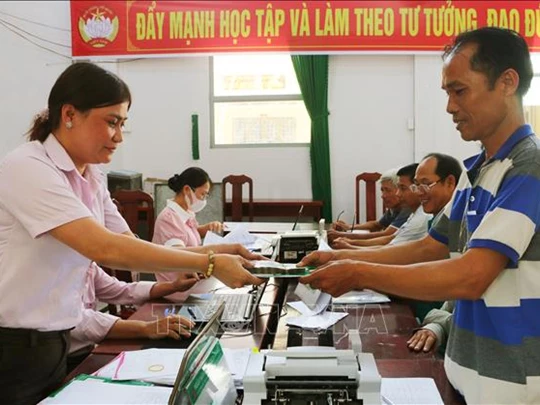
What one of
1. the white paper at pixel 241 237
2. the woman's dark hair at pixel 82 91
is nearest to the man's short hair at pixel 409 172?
the white paper at pixel 241 237

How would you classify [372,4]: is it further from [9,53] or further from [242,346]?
[242,346]

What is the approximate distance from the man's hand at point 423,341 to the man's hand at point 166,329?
26.8 inches

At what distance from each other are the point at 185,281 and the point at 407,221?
1564 mm

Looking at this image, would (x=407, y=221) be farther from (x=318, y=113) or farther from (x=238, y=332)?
(x=318, y=113)

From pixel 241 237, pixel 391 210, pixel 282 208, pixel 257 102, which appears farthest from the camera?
pixel 257 102

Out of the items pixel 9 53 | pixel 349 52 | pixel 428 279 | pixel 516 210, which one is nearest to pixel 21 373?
pixel 428 279

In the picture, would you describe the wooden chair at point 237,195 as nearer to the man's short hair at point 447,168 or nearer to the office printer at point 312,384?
the man's short hair at point 447,168

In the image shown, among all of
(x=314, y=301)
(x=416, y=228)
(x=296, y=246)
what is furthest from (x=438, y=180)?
(x=314, y=301)

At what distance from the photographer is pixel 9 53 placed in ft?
15.7

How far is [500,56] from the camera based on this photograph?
1249mm

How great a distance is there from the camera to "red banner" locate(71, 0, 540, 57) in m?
5.48

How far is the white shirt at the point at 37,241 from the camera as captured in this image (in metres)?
1.40

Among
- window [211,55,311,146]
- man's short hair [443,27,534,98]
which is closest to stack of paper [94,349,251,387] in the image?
man's short hair [443,27,534,98]

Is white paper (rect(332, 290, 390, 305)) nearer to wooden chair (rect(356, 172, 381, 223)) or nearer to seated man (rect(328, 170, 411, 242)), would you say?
seated man (rect(328, 170, 411, 242))
